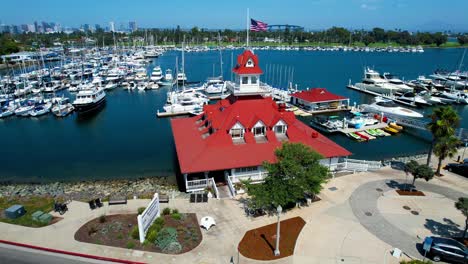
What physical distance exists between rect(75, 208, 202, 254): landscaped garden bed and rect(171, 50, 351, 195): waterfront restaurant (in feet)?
19.3

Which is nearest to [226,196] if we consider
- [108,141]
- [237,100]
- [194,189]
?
[194,189]

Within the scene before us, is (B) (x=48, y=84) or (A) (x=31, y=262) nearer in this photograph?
(A) (x=31, y=262)

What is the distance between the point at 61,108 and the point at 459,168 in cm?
7654

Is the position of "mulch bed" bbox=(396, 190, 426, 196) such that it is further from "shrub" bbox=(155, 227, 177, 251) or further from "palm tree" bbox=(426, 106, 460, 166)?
"shrub" bbox=(155, 227, 177, 251)

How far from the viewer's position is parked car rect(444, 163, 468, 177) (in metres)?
35.7

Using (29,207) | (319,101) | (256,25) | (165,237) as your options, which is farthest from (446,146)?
(29,207)

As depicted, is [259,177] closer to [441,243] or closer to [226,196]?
[226,196]

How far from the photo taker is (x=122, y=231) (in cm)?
2547

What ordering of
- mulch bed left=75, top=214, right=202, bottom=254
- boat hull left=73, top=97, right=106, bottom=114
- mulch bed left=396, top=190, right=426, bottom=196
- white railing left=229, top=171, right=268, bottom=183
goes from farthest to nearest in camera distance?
boat hull left=73, top=97, right=106, bottom=114, white railing left=229, top=171, right=268, bottom=183, mulch bed left=396, top=190, right=426, bottom=196, mulch bed left=75, top=214, right=202, bottom=254

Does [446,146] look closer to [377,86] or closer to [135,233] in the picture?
[135,233]

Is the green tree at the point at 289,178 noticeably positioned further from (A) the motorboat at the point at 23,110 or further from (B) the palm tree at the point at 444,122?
(A) the motorboat at the point at 23,110

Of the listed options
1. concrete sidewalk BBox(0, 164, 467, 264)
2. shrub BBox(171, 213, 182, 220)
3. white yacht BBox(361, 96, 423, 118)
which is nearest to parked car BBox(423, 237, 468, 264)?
concrete sidewalk BBox(0, 164, 467, 264)

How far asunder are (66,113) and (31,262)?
57.9 metres

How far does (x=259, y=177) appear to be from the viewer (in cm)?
3344
